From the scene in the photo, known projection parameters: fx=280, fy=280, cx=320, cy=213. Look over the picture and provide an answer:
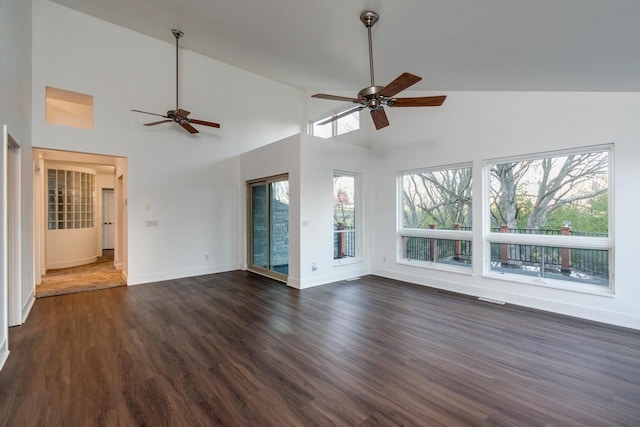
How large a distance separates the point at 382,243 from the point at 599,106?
12.2 feet

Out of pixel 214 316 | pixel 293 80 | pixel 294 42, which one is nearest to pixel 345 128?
pixel 293 80

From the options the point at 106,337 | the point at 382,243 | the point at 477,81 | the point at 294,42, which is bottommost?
the point at 106,337

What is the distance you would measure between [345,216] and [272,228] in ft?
4.97

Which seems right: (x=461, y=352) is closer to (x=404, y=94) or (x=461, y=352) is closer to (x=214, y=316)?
(x=214, y=316)

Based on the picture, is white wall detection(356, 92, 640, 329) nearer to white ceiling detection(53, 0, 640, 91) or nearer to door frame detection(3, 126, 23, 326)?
white ceiling detection(53, 0, 640, 91)

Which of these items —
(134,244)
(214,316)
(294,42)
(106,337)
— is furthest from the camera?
(134,244)

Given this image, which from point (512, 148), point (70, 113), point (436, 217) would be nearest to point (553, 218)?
point (512, 148)

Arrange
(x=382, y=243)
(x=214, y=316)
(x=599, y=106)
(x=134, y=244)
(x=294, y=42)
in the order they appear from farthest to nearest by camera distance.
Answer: (x=382, y=243)
(x=134, y=244)
(x=294, y=42)
(x=214, y=316)
(x=599, y=106)

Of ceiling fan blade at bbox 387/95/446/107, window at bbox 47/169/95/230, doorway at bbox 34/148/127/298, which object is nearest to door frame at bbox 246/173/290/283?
doorway at bbox 34/148/127/298

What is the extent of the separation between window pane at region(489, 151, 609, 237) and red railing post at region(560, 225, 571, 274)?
0.14 ft

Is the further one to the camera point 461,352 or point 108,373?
point 461,352

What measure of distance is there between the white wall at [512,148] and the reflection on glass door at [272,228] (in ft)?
6.21

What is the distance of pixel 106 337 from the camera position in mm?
2982

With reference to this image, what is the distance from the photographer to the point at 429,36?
9.14 feet
